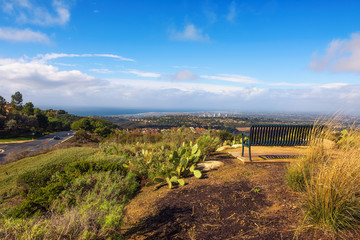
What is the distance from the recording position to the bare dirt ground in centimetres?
263

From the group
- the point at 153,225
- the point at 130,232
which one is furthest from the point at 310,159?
the point at 130,232

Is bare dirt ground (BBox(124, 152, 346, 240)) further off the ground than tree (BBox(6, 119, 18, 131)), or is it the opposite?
bare dirt ground (BBox(124, 152, 346, 240))

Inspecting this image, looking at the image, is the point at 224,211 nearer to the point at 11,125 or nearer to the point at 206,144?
the point at 206,144

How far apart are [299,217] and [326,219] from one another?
39cm

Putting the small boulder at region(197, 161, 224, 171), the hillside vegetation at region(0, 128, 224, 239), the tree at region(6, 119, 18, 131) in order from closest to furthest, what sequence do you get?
the hillside vegetation at region(0, 128, 224, 239) → the small boulder at region(197, 161, 224, 171) → the tree at region(6, 119, 18, 131)

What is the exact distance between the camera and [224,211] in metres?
3.17

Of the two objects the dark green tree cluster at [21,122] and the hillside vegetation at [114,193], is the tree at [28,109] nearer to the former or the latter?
the dark green tree cluster at [21,122]

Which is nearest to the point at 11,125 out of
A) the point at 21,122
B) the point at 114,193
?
the point at 21,122

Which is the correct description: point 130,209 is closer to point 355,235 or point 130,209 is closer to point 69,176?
point 69,176

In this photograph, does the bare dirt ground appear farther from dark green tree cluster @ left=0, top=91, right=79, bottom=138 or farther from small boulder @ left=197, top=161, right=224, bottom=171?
dark green tree cluster @ left=0, top=91, right=79, bottom=138

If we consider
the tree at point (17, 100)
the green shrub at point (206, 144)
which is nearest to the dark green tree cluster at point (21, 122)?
the tree at point (17, 100)

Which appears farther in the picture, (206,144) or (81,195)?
(206,144)

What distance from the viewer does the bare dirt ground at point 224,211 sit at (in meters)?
2.63

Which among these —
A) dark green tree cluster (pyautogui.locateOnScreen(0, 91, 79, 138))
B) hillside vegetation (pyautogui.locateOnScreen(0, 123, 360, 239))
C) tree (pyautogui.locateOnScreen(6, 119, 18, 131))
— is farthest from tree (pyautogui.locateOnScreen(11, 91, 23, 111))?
hillside vegetation (pyautogui.locateOnScreen(0, 123, 360, 239))
